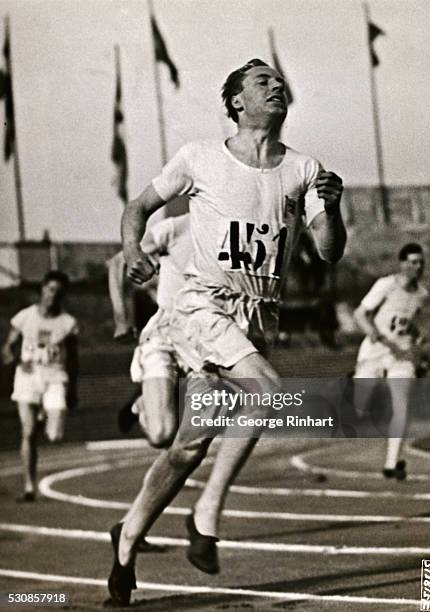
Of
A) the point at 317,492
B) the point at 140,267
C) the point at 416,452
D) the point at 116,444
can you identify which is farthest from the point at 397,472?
the point at 140,267

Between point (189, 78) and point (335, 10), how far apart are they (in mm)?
542

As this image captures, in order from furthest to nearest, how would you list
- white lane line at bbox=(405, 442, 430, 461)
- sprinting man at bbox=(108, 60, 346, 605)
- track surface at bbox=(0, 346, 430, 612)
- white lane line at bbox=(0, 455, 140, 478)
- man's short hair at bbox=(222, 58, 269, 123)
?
white lane line at bbox=(0, 455, 140, 478)
white lane line at bbox=(405, 442, 430, 461)
man's short hair at bbox=(222, 58, 269, 123)
track surface at bbox=(0, 346, 430, 612)
sprinting man at bbox=(108, 60, 346, 605)

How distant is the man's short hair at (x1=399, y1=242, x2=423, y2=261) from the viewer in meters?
5.04

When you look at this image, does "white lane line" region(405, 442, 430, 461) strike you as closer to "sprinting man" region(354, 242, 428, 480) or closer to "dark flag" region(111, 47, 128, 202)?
Result: "sprinting man" region(354, 242, 428, 480)

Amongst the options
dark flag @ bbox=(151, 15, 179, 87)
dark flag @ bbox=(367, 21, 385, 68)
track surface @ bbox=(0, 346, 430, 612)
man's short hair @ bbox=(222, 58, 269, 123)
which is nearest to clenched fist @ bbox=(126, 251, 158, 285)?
man's short hair @ bbox=(222, 58, 269, 123)

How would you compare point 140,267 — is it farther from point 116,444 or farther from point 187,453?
point 116,444

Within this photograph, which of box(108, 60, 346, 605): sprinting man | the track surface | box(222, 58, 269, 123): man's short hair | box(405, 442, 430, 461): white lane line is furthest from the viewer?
box(405, 442, 430, 461): white lane line

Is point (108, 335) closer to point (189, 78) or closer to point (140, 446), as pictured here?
point (140, 446)

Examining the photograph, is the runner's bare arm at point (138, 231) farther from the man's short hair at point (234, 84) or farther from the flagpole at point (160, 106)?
the man's short hair at point (234, 84)

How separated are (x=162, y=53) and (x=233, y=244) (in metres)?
0.85

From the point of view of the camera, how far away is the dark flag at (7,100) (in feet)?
17.2

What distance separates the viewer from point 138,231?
15.4 ft

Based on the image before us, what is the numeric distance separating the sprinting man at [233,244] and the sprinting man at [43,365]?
67 centimetres

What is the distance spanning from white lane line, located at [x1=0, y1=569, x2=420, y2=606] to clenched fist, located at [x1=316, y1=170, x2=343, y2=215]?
118 cm
